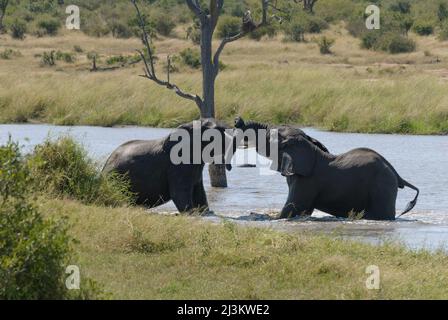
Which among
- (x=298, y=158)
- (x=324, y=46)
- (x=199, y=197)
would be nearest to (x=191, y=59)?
(x=324, y=46)

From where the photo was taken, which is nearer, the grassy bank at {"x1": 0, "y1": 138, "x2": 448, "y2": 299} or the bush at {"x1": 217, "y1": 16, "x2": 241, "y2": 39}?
the grassy bank at {"x1": 0, "y1": 138, "x2": 448, "y2": 299}

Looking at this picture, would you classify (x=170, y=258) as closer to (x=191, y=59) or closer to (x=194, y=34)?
(x=191, y=59)

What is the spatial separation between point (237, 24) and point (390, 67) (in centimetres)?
1481

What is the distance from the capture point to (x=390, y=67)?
37.0m

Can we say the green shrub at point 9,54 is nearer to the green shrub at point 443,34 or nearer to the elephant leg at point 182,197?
the green shrub at point 443,34

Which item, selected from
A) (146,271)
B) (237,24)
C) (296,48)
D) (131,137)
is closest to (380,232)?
(146,271)

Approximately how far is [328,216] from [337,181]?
0.63 meters

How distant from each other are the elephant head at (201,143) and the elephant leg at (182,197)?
33cm

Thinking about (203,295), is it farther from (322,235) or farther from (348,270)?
(322,235)

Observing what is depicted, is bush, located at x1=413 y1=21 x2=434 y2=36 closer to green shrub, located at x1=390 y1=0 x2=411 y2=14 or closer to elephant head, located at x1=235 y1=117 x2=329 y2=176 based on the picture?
green shrub, located at x1=390 y1=0 x2=411 y2=14

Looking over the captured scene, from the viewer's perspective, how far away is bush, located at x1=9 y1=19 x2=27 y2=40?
48.6 meters

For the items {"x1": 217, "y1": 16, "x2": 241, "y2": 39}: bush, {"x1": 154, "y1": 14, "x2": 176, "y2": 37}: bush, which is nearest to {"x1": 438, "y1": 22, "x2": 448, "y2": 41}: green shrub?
{"x1": 217, "y1": 16, "x2": 241, "y2": 39}: bush

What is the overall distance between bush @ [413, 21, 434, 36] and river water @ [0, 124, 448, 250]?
82.2 feet

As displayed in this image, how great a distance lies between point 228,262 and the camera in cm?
950
